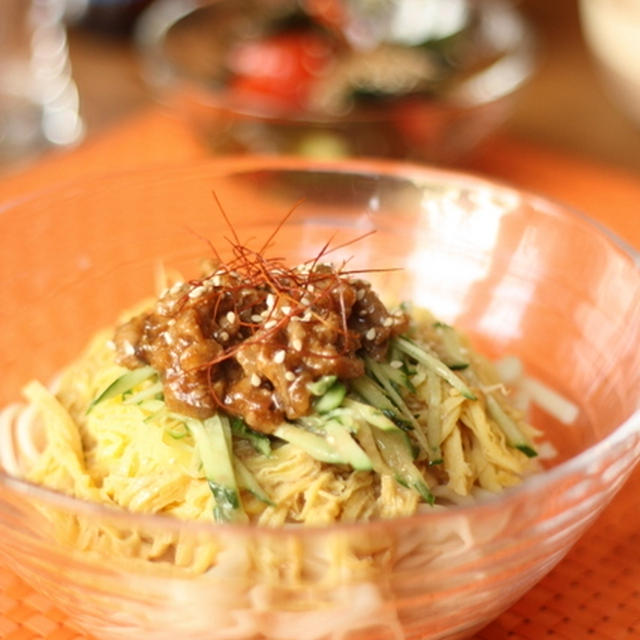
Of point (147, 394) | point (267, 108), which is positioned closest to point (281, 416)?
point (147, 394)

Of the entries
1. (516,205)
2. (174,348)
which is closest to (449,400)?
(174,348)

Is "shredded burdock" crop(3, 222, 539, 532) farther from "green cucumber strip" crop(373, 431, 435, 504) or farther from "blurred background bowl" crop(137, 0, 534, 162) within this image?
"blurred background bowl" crop(137, 0, 534, 162)

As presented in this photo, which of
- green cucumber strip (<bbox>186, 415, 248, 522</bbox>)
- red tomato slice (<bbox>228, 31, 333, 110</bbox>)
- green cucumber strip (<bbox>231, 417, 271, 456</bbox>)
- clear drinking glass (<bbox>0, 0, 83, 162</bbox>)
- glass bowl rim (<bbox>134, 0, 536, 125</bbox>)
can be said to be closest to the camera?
green cucumber strip (<bbox>186, 415, 248, 522</bbox>)

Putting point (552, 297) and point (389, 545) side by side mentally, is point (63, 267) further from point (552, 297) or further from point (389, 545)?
point (389, 545)

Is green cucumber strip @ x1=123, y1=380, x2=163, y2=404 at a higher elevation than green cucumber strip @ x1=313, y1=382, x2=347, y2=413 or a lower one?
higher

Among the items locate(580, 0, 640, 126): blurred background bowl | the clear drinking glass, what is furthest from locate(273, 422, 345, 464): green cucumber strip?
locate(580, 0, 640, 126): blurred background bowl

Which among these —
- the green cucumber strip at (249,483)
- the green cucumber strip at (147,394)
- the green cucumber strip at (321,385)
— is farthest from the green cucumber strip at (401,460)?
the green cucumber strip at (147,394)
